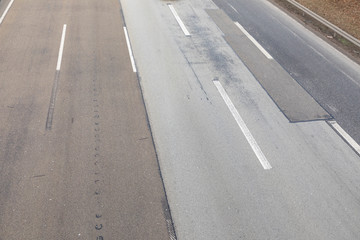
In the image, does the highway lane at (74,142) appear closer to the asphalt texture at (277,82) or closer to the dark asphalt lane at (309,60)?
the asphalt texture at (277,82)

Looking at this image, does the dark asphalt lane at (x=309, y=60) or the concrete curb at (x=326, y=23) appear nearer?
the dark asphalt lane at (x=309, y=60)

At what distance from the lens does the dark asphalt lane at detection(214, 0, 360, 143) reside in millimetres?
10961

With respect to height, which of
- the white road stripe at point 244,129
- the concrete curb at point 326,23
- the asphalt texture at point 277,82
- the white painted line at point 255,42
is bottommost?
the white road stripe at point 244,129

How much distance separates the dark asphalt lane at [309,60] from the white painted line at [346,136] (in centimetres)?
17

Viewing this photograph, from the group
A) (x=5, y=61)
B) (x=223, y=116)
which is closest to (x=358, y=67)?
(x=223, y=116)

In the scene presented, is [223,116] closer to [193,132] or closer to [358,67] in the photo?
[193,132]

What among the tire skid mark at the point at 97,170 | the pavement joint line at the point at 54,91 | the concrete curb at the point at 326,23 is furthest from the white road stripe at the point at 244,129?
the concrete curb at the point at 326,23

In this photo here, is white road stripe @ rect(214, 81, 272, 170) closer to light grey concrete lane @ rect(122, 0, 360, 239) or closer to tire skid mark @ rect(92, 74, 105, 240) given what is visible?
light grey concrete lane @ rect(122, 0, 360, 239)

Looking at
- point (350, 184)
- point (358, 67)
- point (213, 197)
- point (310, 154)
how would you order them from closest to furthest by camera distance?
point (213, 197) < point (350, 184) < point (310, 154) < point (358, 67)

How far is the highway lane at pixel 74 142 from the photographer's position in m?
6.89

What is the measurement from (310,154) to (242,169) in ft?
8.06

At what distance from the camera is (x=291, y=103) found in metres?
11.0

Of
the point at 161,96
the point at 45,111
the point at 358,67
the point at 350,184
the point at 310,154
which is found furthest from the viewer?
the point at 358,67

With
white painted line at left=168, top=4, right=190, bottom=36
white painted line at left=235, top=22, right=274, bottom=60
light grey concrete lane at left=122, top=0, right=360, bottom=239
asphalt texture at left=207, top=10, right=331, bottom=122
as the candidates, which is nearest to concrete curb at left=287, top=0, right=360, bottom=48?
white painted line at left=235, top=22, right=274, bottom=60
